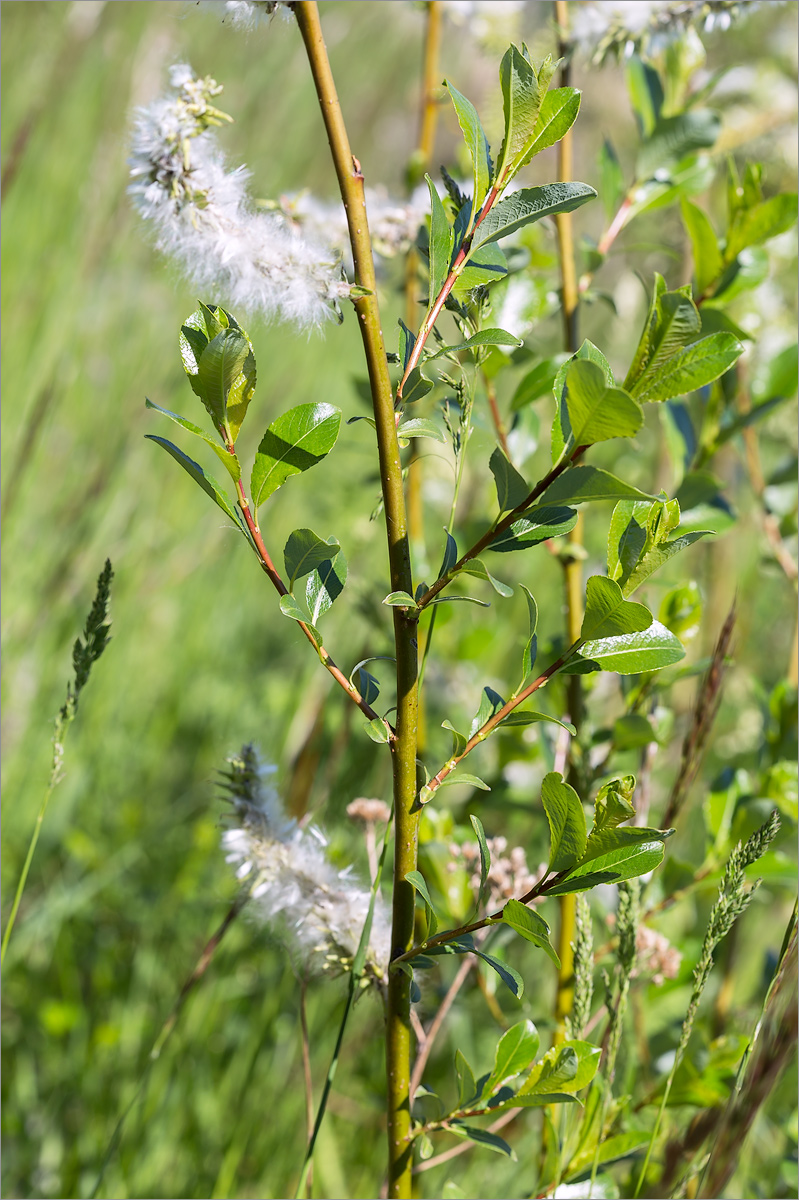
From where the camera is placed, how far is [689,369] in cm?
35

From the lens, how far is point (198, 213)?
0.40 metres

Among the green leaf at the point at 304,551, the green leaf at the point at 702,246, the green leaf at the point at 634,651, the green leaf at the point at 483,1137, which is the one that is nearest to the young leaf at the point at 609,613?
the green leaf at the point at 634,651

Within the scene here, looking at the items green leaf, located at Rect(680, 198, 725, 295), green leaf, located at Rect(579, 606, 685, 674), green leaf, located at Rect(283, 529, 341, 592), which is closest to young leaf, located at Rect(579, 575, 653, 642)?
green leaf, located at Rect(579, 606, 685, 674)

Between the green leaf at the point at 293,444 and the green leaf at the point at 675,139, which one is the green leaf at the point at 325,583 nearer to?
the green leaf at the point at 293,444

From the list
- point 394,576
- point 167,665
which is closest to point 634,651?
point 394,576

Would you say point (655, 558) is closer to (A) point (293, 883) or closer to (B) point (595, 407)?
(B) point (595, 407)

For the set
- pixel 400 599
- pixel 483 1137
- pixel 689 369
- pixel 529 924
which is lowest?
pixel 483 1137

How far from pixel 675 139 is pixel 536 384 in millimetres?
221

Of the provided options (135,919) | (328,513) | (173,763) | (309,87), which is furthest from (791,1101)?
(309,87)

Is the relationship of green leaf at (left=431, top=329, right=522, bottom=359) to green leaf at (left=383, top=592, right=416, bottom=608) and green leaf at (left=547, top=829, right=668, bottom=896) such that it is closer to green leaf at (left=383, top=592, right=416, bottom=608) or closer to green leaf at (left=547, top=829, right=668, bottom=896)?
green leaf at (left=383, top=592, right=416, bottom=608)

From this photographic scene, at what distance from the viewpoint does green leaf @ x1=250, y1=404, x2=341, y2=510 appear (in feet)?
1.29

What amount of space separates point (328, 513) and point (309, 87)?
178 centimetres

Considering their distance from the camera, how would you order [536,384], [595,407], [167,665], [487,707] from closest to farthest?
[595,407], [487,707], [536,384], [167,665]

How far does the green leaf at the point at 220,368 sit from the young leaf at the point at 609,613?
17 centimetres
